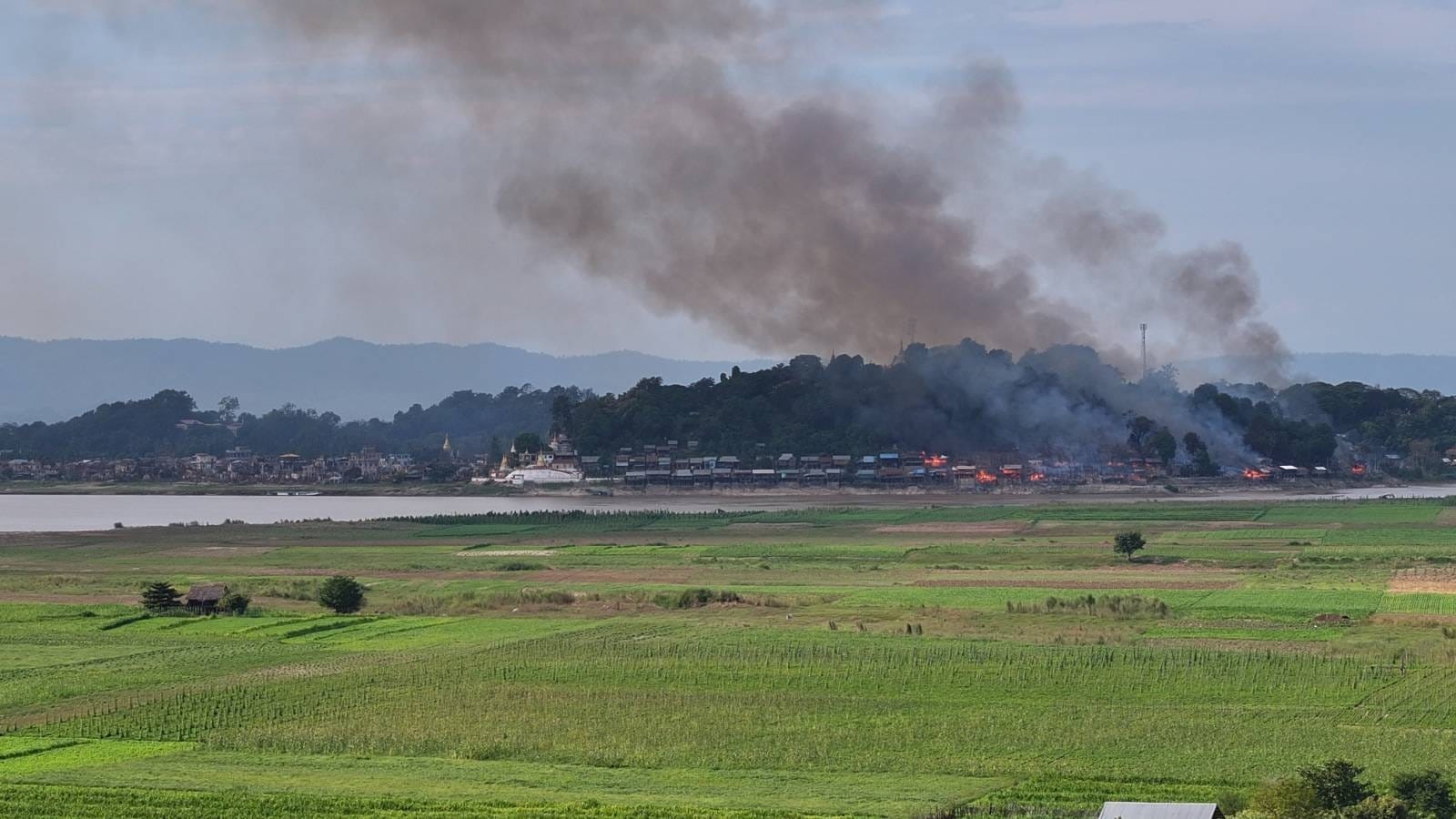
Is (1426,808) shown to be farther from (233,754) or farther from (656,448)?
(656,448)

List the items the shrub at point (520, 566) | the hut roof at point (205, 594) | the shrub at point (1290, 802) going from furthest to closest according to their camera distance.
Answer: the shrub at point (520, 566)
the hut roof at point (205, 594)
the shrub at point (1290, 802)

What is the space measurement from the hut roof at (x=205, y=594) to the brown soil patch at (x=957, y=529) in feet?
151

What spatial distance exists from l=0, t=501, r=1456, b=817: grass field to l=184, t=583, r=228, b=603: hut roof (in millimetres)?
1755

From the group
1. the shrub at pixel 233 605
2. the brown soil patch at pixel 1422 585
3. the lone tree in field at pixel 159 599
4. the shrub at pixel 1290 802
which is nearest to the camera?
the shrub at pixel 1290 802

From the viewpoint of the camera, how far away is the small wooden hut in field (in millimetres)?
60781

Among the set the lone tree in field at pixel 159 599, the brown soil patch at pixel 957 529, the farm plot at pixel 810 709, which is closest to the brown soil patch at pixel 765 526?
the brown soil patch at pixel 957 529

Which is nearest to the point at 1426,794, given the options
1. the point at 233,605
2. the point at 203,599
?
the point at 233,605

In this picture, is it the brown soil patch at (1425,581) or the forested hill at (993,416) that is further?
the forested hill at (993,416)

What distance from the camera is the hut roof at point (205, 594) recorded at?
60.9m

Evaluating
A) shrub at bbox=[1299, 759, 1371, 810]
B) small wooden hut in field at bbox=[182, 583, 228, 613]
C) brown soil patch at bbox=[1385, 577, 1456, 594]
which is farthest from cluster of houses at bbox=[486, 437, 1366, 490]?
shrub at bbox=[1299, 759, 1371, 810]

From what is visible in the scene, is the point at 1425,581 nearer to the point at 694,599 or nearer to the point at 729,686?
the point at 694,599

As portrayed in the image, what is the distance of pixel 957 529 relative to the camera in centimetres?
10288

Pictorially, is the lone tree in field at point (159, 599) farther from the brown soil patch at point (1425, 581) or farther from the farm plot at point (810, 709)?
the brown soil patch at point (1425, 581)

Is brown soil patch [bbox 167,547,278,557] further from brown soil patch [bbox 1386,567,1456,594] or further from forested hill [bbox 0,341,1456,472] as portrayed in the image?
forested hill [bbox 0,341,1456,472]
